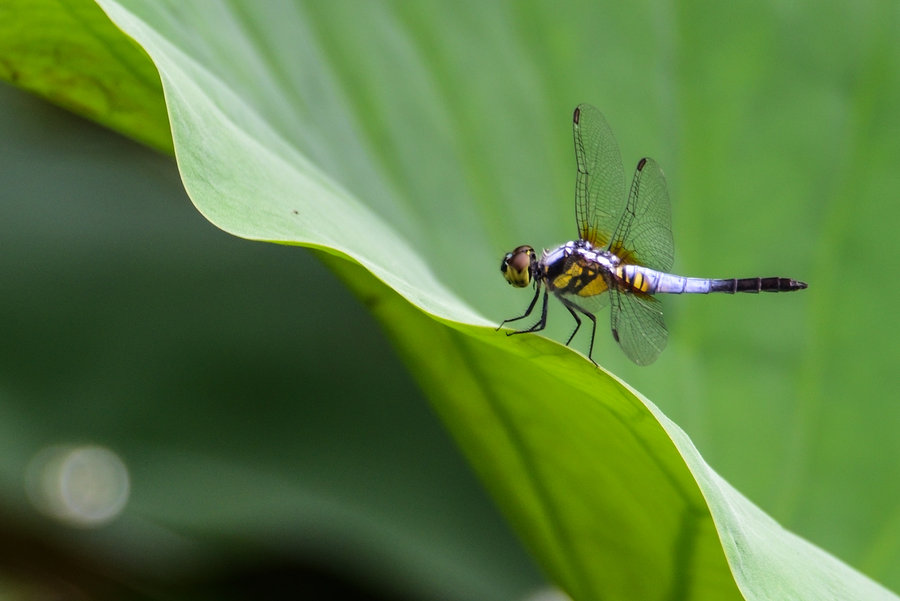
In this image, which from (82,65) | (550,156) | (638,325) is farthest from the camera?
(550,156)

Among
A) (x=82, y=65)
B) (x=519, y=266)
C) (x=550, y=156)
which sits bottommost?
(x=519, y=266)

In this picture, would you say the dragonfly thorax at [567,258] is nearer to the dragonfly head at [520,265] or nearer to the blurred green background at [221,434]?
the dragonfly head at [520,265]

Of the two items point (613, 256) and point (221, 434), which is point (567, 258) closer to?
point (613, 256)

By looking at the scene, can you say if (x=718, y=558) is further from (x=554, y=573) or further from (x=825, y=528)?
(x=825, y=528)

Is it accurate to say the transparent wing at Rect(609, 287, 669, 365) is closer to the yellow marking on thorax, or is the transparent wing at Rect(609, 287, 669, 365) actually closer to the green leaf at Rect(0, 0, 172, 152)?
the yellow marking on thorax

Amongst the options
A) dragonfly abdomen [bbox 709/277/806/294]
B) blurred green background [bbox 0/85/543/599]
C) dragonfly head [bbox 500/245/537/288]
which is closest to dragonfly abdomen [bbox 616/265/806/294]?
dragonfly abdomen [bbox 709/277/806/294]

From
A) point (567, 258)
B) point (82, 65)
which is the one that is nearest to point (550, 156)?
point (567, 258)

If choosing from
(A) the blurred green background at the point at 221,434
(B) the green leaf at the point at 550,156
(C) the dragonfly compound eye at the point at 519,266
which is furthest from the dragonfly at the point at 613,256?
(A) the blurred green background at the point at 221,434
